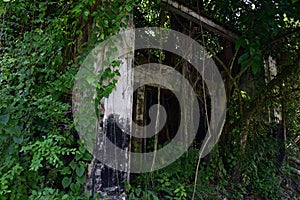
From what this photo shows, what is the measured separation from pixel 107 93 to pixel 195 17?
1.32 meters

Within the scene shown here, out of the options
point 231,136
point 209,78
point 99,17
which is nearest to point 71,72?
point 99,17

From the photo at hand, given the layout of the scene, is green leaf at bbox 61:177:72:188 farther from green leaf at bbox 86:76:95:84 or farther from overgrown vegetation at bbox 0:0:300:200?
green leaf at bbox 86:76:95:84

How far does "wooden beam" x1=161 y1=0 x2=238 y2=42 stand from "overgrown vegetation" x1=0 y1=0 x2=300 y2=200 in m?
0.10

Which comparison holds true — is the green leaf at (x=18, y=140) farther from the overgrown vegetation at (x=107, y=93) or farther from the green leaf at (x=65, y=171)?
the green leaf at (x=65, y=171)

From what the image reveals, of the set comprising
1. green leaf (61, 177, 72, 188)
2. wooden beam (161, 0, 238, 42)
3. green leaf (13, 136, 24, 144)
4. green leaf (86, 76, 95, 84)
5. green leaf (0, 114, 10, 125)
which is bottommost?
green leaf (61, 177, 72, 188)

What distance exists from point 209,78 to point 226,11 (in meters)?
0.83

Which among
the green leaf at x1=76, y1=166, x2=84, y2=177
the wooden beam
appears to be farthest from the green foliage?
the wooden beam

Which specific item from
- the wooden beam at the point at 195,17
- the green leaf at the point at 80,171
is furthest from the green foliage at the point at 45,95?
the wooden beam at the point at 195,17

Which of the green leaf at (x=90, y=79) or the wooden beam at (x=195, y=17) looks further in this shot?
the wooden beam at (x=195, y=17)

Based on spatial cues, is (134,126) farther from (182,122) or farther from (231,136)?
(231,136)

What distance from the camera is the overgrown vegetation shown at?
64.9 inches

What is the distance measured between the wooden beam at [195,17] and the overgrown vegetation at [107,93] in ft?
0.31

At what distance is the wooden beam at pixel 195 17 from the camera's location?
94.0 inches

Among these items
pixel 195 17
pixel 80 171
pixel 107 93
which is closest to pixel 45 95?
pixel 107 93
